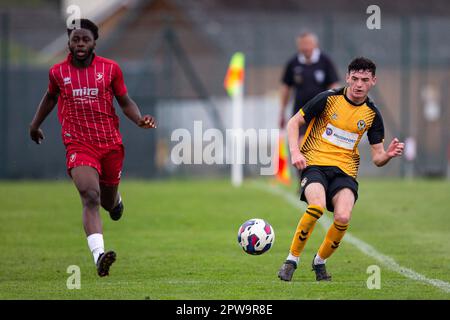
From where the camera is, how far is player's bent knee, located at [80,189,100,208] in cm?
916

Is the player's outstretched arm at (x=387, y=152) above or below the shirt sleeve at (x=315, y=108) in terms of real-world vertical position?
below

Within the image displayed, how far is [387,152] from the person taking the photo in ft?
29.8

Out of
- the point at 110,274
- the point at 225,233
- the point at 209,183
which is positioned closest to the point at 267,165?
the point at 209,183

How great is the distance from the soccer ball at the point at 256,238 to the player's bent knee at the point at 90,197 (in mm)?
1378

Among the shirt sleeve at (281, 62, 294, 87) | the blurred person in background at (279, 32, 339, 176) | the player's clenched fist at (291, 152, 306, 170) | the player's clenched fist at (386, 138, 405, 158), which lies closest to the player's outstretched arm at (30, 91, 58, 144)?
the player's clenched fist at (291, 152, 306, 170)

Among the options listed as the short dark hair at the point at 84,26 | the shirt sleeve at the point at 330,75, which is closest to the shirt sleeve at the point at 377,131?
the short dark hair at the point at 84,26

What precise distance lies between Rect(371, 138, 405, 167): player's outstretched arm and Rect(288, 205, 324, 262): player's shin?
77 centimetres

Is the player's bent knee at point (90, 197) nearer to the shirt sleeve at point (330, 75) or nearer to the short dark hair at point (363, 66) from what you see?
the short dark hair at point (363, 66)

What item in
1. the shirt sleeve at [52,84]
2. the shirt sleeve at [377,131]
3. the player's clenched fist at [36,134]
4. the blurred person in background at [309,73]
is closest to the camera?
the shirt sleeve at [377,131]

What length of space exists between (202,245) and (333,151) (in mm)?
3247

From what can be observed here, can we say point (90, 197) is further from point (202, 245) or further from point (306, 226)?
point (202, 245)

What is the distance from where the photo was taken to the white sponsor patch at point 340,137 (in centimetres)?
928

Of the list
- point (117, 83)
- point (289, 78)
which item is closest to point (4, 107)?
point (289, 78)
